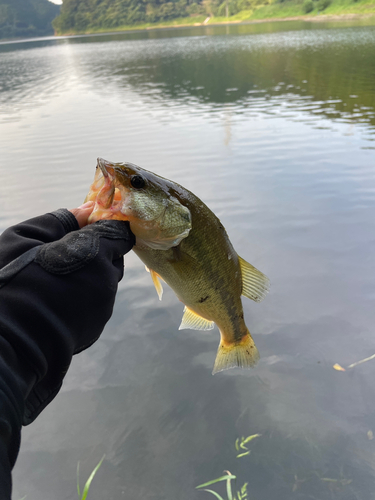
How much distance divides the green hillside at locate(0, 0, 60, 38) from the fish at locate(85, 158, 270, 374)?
Result: 19718 centimetres

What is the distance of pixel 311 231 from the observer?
7.30m

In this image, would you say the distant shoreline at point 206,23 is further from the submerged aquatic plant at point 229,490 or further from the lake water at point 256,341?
the submerged aquatic plant at point 229,490

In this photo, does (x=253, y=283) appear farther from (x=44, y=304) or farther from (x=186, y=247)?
(x=44, y=304)

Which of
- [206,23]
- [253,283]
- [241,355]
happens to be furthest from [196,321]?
[206,23]

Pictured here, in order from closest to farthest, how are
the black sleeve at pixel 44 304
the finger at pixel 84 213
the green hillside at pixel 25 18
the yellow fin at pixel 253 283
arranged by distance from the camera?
the black sleeve at pixel 44 304 < the finger at pixel 84 213 < the yellow fin at pixel 253 283 < the green hillside at pixel 25 18

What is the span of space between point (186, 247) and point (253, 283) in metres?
0.76

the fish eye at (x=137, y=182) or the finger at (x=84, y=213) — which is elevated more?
the fish eye at (x=137, y=182)

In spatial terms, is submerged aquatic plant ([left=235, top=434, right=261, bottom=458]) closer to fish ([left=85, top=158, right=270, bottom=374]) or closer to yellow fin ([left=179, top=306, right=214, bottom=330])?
fish ([left=85, top=158, right=270, bottom=374])

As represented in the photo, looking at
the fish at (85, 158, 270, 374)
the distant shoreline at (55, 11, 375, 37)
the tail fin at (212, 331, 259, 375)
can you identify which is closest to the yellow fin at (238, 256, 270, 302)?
the fish at (85, 158, 270, 374)

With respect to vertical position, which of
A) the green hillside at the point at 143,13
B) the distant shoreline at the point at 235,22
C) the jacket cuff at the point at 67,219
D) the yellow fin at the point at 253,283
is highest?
the green hillside at the point at 143,13

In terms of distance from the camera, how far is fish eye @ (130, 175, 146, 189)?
7.16 ft

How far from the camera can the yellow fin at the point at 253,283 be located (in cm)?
283

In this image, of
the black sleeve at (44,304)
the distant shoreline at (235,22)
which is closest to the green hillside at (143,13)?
the distant shoreline at (235,22)

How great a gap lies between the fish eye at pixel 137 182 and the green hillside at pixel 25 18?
19718 centimetres
